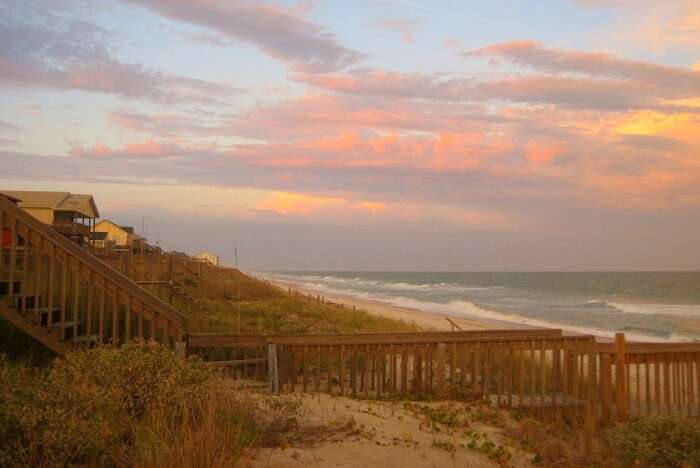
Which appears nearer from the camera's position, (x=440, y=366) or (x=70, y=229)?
(x=440, y=366)

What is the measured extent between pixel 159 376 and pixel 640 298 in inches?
2583

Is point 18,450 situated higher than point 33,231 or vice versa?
point 33,231

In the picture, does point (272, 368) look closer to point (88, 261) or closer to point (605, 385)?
point (88, 261)

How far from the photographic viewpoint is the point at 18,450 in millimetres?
5258

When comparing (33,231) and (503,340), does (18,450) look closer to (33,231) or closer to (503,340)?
(33,231)

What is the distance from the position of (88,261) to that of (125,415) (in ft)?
13.3

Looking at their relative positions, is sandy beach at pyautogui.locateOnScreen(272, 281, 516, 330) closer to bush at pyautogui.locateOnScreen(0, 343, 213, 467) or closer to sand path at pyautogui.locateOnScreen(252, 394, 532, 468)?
sand path at pyautogui.locateOnScreen(252, 394, 532, 468)

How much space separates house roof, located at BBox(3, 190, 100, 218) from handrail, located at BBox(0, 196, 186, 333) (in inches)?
1518

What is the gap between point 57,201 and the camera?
153ft

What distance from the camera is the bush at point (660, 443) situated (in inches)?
284

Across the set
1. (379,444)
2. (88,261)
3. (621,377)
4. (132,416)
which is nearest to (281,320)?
(88,261)

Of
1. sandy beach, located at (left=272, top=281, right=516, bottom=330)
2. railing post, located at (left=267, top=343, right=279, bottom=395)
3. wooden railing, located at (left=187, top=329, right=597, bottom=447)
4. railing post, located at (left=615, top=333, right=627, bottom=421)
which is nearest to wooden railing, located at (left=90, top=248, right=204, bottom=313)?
wooden railing, located at (left=187, top=329, right=597, bottom=447)

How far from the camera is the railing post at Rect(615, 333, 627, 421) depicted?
406 inches

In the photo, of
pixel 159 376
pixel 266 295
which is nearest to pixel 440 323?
pixel 266 295
